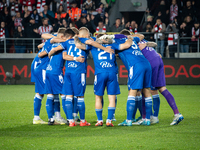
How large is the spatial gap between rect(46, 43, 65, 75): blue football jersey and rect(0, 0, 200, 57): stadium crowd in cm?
1106

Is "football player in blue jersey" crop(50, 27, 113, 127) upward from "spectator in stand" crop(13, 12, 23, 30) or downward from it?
Answer: downward

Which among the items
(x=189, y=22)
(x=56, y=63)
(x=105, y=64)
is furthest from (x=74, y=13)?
(x=105, y=64)

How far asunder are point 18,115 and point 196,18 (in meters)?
13.6

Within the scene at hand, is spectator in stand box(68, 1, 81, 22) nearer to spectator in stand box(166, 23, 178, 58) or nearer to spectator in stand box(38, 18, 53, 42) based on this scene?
spectator in stand box(38, 18, 53, 42)

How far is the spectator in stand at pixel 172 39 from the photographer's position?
1767cm

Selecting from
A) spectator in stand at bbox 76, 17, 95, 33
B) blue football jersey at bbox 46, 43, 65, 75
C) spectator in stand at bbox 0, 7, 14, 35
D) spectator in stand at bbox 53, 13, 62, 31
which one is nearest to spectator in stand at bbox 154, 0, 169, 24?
spectator in stand at bbox 76, 17, 95, 33

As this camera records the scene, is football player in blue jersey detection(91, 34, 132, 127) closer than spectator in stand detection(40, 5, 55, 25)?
Yes

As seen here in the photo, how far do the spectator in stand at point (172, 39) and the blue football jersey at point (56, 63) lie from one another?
37.9ft

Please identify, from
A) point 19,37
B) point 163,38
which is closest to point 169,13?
point 163,38

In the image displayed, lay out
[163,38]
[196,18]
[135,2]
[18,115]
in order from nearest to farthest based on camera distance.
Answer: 1. [18,115]
2. [163,38]
3. [196,18]
4. [135,2]

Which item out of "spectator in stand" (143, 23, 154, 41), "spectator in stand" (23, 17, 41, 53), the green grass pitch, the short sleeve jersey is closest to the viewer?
the green grass pitch

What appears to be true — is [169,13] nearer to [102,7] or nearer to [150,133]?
[102,7]

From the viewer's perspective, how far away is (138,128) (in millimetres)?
6422

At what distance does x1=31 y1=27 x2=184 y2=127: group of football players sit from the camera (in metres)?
6.62
